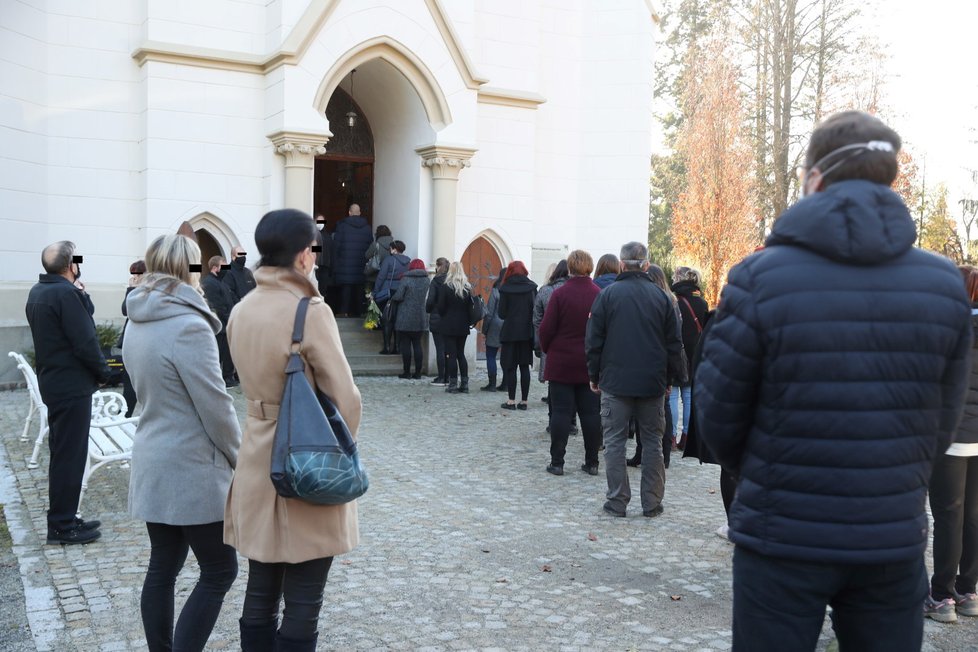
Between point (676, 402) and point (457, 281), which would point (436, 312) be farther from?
point (676, 402)

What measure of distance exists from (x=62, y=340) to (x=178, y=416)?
2.51 meters

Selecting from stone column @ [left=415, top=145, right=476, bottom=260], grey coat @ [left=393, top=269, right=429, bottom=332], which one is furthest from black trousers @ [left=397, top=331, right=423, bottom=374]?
stone column @ [left=415, top=145, right=476, bottom=260]

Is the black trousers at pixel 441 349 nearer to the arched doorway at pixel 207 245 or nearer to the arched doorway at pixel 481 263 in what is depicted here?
the arched doorway at pixel 481 263

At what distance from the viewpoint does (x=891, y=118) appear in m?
29.8

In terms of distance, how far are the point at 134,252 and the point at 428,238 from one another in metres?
4.81

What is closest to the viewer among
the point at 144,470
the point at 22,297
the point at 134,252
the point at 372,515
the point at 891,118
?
the point at 144,470

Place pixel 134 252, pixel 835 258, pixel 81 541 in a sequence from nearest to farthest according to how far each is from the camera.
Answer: pixel 835 258 < pixel 81 541 < pixel 134 252

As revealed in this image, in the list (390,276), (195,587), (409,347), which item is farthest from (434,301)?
(195,587)

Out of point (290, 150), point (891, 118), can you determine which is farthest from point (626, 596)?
point (891, 118)

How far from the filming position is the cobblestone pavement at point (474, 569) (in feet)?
14.8

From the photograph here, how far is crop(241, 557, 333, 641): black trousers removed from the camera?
3104 millimetres

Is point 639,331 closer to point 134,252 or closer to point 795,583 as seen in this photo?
point 795,583

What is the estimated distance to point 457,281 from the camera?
43.2 ft

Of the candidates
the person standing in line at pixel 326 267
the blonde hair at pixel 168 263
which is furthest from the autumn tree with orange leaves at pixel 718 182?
the blonde hair at pixel 168 263
